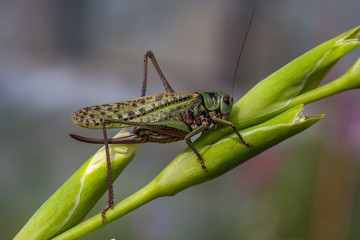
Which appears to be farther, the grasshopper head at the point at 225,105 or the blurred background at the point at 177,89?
the blurred background at the point at 177,89

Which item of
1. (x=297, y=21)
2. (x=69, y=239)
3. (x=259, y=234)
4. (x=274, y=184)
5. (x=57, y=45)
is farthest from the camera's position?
(x=297, y=21)

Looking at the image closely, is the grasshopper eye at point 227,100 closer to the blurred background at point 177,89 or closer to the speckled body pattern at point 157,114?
the speckled body pattern at point 157,114

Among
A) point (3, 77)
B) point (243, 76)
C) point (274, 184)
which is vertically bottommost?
point (274, 184)

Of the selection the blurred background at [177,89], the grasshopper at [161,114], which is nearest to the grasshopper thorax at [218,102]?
the grasshopper at [161,114]


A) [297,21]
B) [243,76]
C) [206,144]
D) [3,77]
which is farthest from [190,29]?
[206,144]

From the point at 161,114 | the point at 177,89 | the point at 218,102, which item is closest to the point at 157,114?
the point at 161,114

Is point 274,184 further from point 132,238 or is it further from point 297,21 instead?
point 297,21

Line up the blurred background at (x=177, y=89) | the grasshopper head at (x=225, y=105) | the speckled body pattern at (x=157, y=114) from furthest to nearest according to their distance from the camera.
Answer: the blurred background at (x=177, y=89) < the speckled body pattern at (x=157, y=114) < the grasshopper head at (x=225, y=105)
